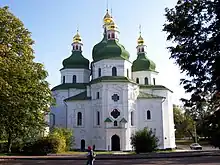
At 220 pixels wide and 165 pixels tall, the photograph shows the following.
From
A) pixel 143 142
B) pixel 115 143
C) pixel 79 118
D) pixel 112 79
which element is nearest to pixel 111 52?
pixel 112 79

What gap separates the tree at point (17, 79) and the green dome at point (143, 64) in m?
32.2

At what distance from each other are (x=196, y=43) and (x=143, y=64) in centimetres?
4464

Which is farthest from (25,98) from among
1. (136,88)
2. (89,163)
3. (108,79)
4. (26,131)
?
(136,88)

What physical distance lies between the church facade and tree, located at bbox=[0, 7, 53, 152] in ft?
66.4

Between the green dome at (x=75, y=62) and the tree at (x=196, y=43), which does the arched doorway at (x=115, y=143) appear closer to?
the green dome at (x=75, y=62)

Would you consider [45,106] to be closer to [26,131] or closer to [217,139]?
[26,131]

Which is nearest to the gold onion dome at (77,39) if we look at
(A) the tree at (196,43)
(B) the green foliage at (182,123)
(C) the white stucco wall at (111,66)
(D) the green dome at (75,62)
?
(D) the green dome at (75,62)

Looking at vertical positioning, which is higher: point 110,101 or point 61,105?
point 110,101

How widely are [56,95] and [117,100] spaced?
12.8 metres

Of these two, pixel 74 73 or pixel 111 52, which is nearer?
pixel 111 52

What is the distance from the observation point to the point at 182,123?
7606cm

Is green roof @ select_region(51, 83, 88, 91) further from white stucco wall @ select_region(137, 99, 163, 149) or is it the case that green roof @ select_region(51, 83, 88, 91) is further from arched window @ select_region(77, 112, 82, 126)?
white stucco wall @ select_region(137, 99, 163, 149)

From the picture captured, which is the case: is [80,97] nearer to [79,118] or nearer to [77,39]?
[79,118]

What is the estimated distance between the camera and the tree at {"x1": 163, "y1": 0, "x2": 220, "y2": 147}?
455 inches
